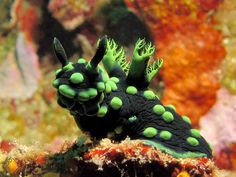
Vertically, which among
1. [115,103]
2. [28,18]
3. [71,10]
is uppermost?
[28,18]

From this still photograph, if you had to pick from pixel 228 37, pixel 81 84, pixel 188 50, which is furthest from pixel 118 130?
pixel 228 37

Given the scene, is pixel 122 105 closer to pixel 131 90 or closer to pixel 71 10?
pixel 131 90

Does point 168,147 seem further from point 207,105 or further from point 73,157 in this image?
point 207,105

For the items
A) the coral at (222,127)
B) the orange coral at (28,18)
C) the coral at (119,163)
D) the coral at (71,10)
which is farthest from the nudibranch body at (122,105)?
the orange coral at (28,18)

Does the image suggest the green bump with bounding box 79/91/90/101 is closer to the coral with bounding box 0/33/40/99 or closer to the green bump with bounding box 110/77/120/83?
the green bump with bounding box 110/77/120/83

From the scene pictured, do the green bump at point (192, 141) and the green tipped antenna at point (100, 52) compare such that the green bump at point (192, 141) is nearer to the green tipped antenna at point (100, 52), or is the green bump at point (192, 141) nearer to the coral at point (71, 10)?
the green tipped antenna at point (100, 52)

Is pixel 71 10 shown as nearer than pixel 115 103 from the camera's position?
No

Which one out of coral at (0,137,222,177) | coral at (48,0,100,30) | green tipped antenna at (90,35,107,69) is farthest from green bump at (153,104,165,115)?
coral at (48,0,100,30)
